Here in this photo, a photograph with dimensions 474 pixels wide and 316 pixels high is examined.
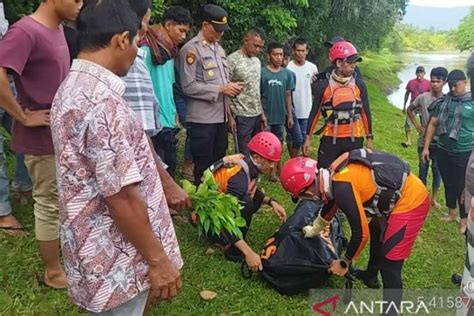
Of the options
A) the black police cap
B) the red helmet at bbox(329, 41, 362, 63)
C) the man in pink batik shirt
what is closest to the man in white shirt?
the red helmet at bbox(329, 41, 362, 63)

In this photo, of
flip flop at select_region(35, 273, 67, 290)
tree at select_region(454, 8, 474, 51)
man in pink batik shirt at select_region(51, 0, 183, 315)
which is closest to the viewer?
man in pink batik shirt at select_region(51, 0, 183, 315)

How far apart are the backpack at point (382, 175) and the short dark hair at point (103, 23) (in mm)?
1673

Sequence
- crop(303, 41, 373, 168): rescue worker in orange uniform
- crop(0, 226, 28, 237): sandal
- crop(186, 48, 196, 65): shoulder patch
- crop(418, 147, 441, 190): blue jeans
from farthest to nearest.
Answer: crop(418, 147, 441, 190): blue jeans
crop(303, 41, 373, 168): rescue worker in orange uniform
crop(186, 48, 196, 65): shoulder patch
crop(0, 226, 28, 237): sandal

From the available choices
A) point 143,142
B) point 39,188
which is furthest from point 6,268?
point 143,142

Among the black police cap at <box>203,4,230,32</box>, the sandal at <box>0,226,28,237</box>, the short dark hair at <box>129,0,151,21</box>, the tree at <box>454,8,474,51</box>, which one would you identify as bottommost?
the tree at <box>454,8,474,51</box>

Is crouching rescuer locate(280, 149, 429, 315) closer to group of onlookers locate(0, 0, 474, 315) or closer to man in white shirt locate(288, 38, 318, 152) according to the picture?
group of onlookers locate(0, 0, 474, 315)

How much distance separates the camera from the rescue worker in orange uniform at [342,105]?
14.4 ft

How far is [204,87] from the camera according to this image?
431cm

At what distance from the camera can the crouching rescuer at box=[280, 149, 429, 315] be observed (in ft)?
9.03

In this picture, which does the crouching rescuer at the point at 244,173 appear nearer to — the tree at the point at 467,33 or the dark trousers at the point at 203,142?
the dark trousers at the point at 203,142

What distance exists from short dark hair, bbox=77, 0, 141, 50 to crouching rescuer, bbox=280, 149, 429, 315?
5.34ft

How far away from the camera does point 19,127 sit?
276cm

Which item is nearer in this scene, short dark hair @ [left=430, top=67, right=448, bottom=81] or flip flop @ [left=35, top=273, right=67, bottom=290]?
flip flop @ [left=35, top=273, right=67, bottom=290]

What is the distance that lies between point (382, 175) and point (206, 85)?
204 cm
